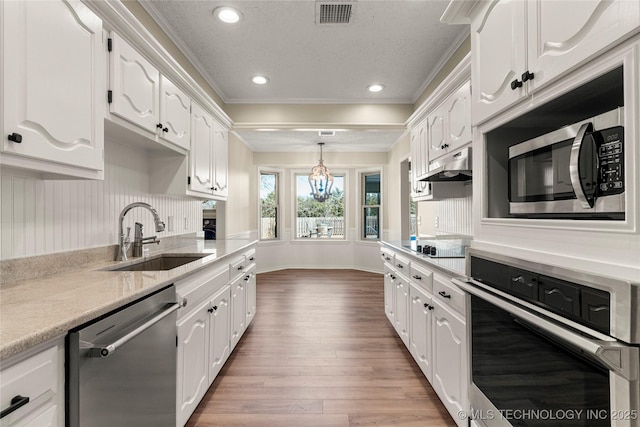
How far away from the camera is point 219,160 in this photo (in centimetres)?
340

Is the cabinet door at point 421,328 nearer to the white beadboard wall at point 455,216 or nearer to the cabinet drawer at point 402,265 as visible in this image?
the cabinet drawer at point 402,265

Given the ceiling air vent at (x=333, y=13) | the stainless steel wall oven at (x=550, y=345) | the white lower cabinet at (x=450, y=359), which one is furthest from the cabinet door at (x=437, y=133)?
the stainless steel wall oven at (x=550, y=345)

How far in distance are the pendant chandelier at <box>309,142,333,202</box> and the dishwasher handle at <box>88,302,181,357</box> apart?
475 centimetres

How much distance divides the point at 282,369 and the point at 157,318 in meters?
1.48

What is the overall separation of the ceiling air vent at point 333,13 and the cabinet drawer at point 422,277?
6.56 feet

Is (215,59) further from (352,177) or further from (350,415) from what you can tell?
(352,177)

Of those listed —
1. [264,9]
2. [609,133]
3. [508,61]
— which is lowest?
[609,133]

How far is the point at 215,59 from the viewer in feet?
10.1

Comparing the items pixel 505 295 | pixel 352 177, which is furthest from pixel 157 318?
pixel 352 177

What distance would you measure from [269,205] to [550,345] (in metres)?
6.16

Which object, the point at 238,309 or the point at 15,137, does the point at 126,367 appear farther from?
the point at 238,309

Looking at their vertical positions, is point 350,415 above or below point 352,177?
below

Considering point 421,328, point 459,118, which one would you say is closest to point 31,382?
point 421,328

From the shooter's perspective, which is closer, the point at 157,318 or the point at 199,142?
the point at 157,318
